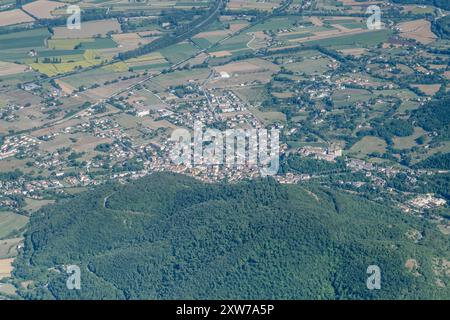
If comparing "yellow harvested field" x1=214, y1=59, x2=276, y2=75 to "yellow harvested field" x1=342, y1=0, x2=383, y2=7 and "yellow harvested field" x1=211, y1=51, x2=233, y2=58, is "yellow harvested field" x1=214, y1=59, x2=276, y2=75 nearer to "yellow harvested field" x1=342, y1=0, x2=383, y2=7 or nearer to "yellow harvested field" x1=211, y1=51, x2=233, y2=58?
"yellow harvested field" x1=211, y1=51, x2=233, y2=58

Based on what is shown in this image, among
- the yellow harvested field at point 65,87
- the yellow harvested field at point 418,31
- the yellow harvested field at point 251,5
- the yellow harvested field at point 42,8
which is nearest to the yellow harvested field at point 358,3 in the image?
the yellow harvested field at point 251,5

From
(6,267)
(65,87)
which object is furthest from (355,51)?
(6,267)

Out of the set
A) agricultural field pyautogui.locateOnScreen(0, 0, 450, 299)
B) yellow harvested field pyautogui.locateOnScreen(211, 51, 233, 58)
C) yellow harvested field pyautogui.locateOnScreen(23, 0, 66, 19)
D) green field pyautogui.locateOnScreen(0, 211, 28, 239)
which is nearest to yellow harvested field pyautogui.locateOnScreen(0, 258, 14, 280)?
agricultural field pyautogui.locateOnScreen(0, 0, 450, 299)

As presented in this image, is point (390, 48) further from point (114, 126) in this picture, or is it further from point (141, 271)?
point (141, 271)

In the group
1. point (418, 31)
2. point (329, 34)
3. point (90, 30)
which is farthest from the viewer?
point (90, 30)

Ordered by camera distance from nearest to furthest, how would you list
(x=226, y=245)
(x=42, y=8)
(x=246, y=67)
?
(x=226, y=245) → (x=246, y=67) → (x=42, y=8)

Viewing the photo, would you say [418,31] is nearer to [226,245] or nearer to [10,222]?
[10,222]
